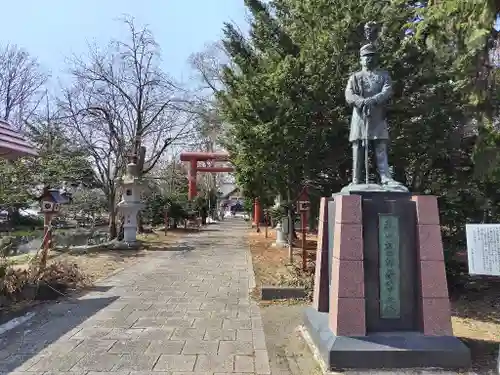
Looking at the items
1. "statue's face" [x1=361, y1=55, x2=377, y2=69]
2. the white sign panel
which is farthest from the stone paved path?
"statue's face" [x1=361, y1=55, x2=377, y2=69]

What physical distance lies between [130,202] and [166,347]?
13.4 metres

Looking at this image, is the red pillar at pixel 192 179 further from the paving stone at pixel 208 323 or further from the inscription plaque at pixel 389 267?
the inscription plaque at pixel 389 267

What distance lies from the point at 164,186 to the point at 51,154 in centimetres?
1522

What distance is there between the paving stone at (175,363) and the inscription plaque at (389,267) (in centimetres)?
242

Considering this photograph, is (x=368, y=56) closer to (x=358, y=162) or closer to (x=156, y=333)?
(x=358, y=162)

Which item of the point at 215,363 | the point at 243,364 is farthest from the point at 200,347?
the point at 243,364

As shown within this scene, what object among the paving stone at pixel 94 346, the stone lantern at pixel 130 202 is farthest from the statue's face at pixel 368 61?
the stone lantern at pixel 130 202

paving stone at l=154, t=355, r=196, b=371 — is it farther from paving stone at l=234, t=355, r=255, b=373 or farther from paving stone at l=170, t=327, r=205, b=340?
paving stone at l=170, t=327, r=205, b=340

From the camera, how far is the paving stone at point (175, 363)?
4.75 meters

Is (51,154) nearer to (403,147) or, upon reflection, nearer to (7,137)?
(7,137)

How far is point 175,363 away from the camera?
4.90 m

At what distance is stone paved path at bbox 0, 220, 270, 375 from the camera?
484cm

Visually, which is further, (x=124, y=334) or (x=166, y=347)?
(x=124, y=334)

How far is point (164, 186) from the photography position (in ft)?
106
